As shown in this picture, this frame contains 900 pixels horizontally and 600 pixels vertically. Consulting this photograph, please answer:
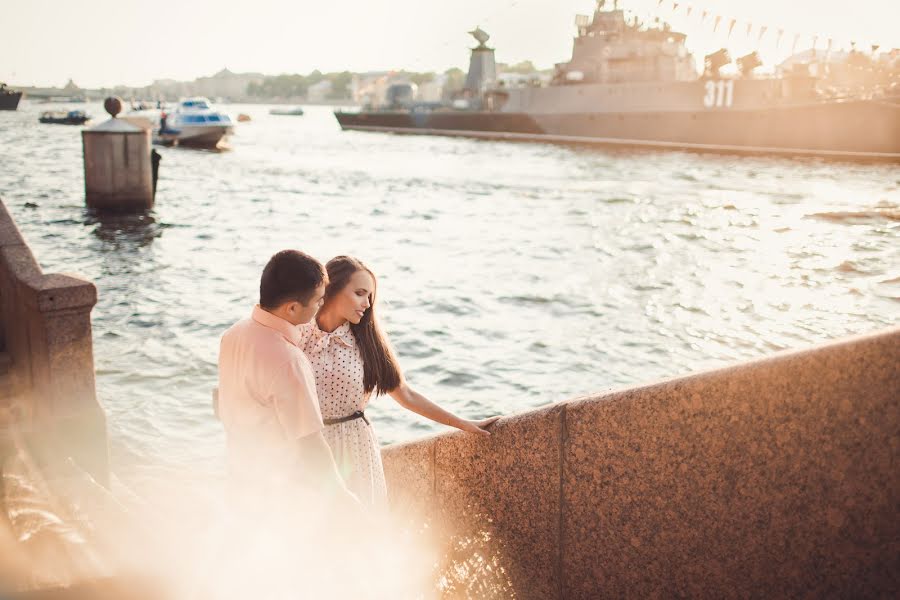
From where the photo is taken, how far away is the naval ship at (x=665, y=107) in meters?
40.8

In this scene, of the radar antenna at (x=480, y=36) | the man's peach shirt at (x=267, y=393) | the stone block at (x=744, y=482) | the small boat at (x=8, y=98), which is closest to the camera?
the man's peach shirt at (x=267, y=393)

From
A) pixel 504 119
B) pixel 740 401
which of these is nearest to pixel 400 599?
pixel 740 401

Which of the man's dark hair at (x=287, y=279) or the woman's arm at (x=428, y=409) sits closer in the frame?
the man's dark hair at (x=287, y=279)

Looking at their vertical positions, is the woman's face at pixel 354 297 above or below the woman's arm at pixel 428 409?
above

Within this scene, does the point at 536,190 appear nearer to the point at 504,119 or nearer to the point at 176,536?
the point at 176,536

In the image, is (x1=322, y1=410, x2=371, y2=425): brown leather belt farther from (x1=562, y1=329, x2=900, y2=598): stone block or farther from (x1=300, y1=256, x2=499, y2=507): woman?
(x1=562, y1=329, x2=900, y2=598): stone block

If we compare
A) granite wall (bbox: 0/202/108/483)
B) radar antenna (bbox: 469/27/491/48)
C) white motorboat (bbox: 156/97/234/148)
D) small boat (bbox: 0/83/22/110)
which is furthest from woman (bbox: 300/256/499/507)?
small boat (bbox: 0/83/22/110)

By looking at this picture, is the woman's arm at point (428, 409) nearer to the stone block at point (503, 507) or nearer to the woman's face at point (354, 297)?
the stone block at point (503, 507)

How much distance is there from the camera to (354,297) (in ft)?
8.99

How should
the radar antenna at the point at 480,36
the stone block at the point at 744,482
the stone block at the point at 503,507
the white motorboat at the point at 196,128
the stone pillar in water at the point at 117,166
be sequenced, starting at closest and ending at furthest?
the stone block at the point at 744,482 → the stone block at the point at 503,507 → the stone pillar in water at the point at 117,166 → the white motorboat at the point at 196,128 → the radar antenna at the point at 480,36

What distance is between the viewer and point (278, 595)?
7.89 feet

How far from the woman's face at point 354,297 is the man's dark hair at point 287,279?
37 centimetres

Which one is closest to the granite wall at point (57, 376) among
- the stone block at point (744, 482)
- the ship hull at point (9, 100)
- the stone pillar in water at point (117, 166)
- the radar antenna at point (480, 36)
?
the stone block at point (744, 482)

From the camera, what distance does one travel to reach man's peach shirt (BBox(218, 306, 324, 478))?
233 cm
